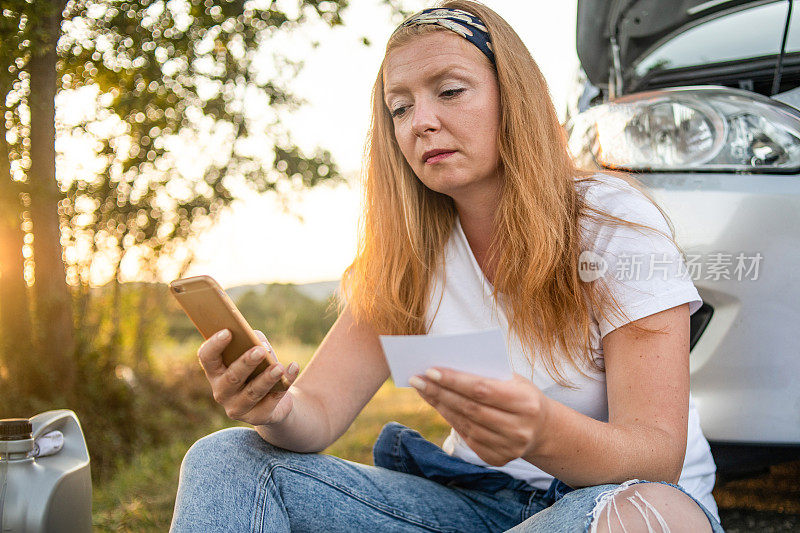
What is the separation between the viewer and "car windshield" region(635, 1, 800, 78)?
2199 mm

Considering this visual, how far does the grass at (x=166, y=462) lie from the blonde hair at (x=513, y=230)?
3.93 ft

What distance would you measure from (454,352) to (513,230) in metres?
0.57

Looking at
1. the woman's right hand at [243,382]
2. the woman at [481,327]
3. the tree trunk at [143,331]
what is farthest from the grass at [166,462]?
the woman's right hand at [243,382]

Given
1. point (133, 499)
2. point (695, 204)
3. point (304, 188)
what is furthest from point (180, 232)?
point (695, 204)

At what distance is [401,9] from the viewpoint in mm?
3031

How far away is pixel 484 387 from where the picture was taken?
3.28 ft

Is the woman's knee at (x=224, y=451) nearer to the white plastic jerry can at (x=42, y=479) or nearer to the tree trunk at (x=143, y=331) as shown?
the white plastic jerry can at (x=42, y=479)

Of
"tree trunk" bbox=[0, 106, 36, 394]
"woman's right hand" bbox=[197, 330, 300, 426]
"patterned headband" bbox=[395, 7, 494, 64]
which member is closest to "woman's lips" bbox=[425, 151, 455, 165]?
"patterned headband" bbox=[395, 7, 494, 64]

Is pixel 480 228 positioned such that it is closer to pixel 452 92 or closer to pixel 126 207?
pixel 452 92

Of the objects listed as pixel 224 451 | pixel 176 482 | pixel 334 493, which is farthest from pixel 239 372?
pixel 176 482

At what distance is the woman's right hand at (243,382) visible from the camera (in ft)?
4.23

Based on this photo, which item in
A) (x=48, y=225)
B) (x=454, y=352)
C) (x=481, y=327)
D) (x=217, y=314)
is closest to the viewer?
(x=454, y=352)

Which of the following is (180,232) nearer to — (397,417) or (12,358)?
(12,358)

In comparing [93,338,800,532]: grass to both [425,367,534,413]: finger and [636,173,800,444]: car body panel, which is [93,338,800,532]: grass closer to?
→ [636,173,800,444]: car body panel
